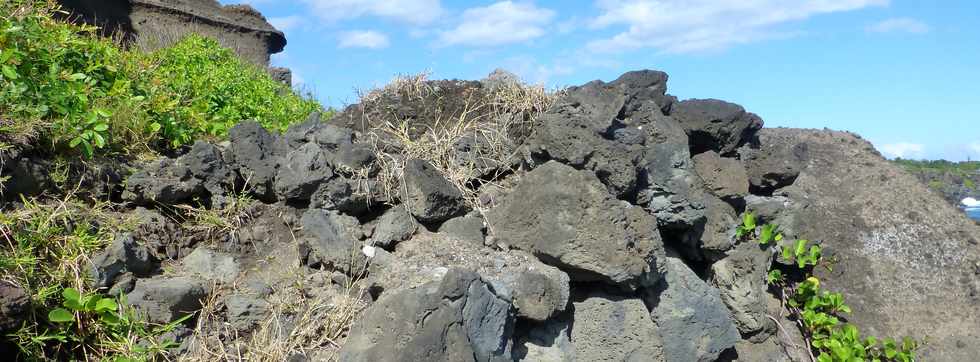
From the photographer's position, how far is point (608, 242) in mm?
3984

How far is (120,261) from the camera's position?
11.8 feet

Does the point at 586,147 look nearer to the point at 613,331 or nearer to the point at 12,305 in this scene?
the point at 613,331

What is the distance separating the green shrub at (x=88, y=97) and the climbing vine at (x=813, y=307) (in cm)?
361

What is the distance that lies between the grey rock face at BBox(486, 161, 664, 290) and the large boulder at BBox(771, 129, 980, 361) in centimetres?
216

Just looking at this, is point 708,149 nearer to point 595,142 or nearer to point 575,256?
point 595,142

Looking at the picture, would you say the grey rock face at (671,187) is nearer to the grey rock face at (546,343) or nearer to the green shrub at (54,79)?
the grey rock face at (546,343)

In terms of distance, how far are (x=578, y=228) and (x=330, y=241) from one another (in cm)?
125

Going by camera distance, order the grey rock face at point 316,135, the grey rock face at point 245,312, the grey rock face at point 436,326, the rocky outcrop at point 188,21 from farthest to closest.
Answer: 1. the rocky outcrop at point 188,21
2. the grey rock face at point 316,135
3. the grey rock face at point 245,312
4. the grey rock face at point 436,326

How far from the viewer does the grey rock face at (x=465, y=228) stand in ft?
13.5

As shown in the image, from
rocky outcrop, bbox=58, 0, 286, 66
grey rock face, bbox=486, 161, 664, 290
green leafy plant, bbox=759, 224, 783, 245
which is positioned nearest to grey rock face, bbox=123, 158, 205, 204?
grey rock face, bbox=486, 161, 664, 290

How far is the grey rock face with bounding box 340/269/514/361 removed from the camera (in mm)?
3201

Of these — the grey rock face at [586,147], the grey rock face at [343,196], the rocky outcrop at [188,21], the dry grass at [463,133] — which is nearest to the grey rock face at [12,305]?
the grey rock face at [343,196]

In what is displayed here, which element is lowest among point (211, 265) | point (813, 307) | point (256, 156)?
point (813, 307)

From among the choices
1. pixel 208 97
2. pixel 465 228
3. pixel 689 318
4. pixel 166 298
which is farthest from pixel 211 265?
pixel 689 318
